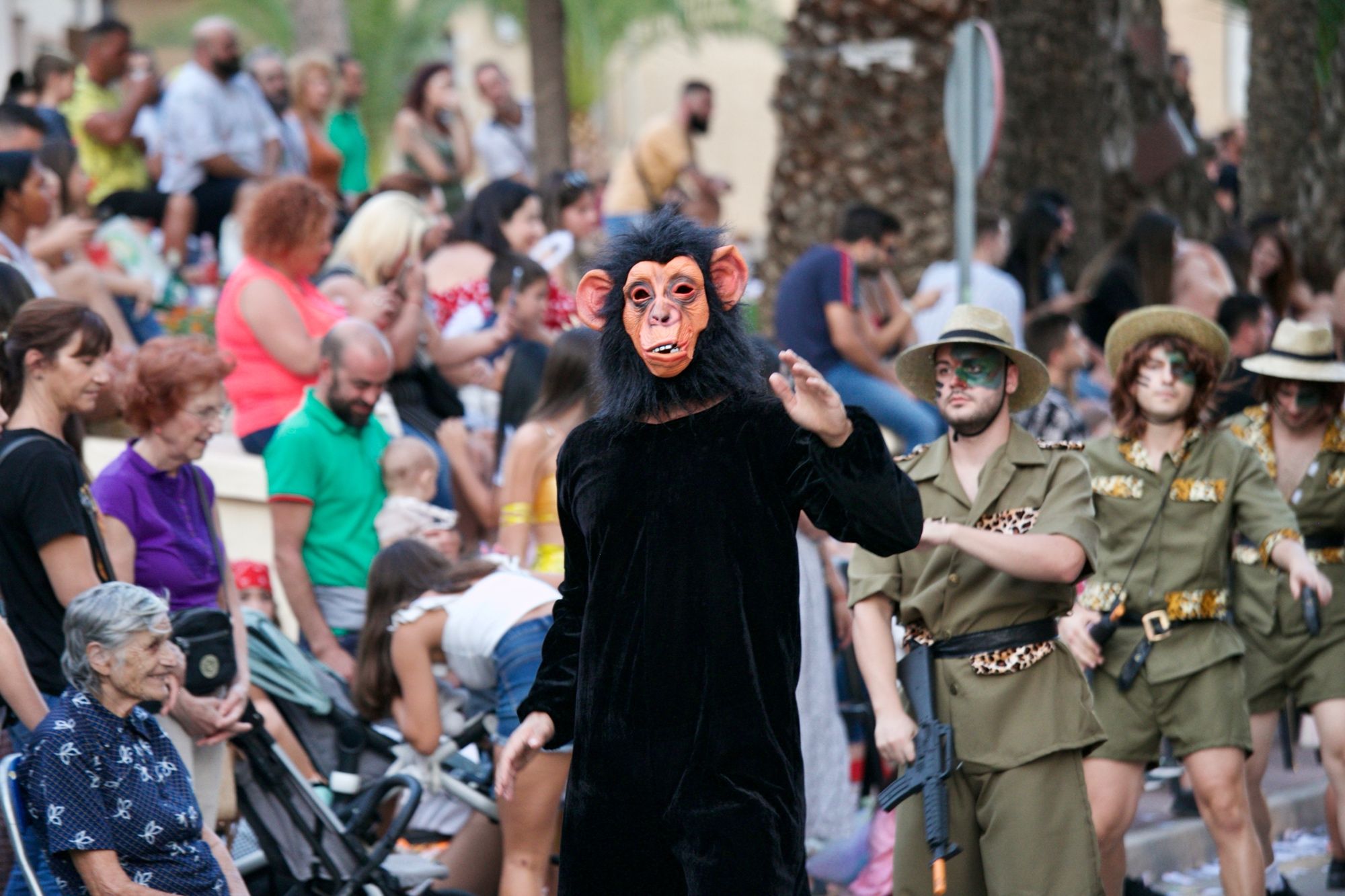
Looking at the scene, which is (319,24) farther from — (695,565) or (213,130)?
(695,565)

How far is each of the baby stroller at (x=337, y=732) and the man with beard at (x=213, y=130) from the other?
5702 mm

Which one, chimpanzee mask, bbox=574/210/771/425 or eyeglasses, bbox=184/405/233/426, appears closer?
chimpanzee mask, bbox=574/210/771/425

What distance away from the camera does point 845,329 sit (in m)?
9.27

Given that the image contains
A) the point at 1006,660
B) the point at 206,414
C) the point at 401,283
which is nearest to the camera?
the point at 1006,660

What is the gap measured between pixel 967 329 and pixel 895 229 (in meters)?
4.48

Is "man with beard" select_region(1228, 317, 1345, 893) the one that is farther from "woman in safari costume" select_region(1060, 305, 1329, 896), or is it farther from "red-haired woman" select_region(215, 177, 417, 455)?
"red-haired woman" select_region(215, 177, 417, 455)

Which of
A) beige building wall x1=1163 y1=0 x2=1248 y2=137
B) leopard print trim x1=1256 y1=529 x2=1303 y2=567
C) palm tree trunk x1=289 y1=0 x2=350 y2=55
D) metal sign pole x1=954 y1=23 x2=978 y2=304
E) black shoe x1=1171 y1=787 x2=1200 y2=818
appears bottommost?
black shoe x1=1171 y1=787 x2=1200 y2=818

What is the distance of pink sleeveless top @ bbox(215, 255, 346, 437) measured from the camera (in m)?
7.37

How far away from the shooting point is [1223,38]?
3422 cm

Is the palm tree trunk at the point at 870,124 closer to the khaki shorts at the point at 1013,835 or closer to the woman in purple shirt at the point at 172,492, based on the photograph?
the woman in purple shirt at the point at 172,492

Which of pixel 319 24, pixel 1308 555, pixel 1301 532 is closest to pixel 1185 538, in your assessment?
pixel 1308 555

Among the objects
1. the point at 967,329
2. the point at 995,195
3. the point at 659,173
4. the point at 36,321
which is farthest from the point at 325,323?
the point at 995,195

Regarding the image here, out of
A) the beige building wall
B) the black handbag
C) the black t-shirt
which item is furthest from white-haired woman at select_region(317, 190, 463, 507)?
the beige building wall

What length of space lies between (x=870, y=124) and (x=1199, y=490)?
6.65 metres
